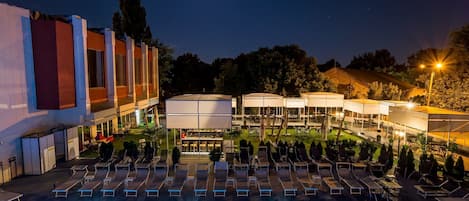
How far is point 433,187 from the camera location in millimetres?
10258

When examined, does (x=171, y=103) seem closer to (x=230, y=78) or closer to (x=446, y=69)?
(x=230, y=78)

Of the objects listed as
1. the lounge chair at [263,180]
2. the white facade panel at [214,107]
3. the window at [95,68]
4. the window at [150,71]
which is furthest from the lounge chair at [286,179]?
the window at [150,71]

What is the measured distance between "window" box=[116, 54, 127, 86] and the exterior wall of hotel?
7540 millimetres

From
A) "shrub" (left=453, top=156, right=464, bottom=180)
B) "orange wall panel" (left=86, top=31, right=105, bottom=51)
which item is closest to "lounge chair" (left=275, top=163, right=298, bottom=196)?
"shrub" (left=453, top=156, right=464, bottom=180)

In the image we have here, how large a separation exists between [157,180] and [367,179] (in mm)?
7855

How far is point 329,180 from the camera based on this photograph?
427 inches

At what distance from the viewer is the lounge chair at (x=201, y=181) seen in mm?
10078

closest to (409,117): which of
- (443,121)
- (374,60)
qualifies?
(443,121)

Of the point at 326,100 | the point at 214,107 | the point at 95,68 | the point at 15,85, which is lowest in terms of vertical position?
the point at 326,100

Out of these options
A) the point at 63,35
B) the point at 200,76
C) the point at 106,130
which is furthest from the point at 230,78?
the point at 63,35

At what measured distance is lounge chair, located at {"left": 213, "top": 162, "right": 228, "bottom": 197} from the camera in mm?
10117

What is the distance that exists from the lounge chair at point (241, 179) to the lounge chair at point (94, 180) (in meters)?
4.99

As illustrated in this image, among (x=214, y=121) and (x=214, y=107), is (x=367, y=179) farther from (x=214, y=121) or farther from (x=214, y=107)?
(x=214, y=107)

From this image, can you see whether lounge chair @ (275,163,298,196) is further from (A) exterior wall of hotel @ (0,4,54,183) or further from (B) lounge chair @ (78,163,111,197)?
(A) exterior wall of hotel @ (0,4,54,183)
